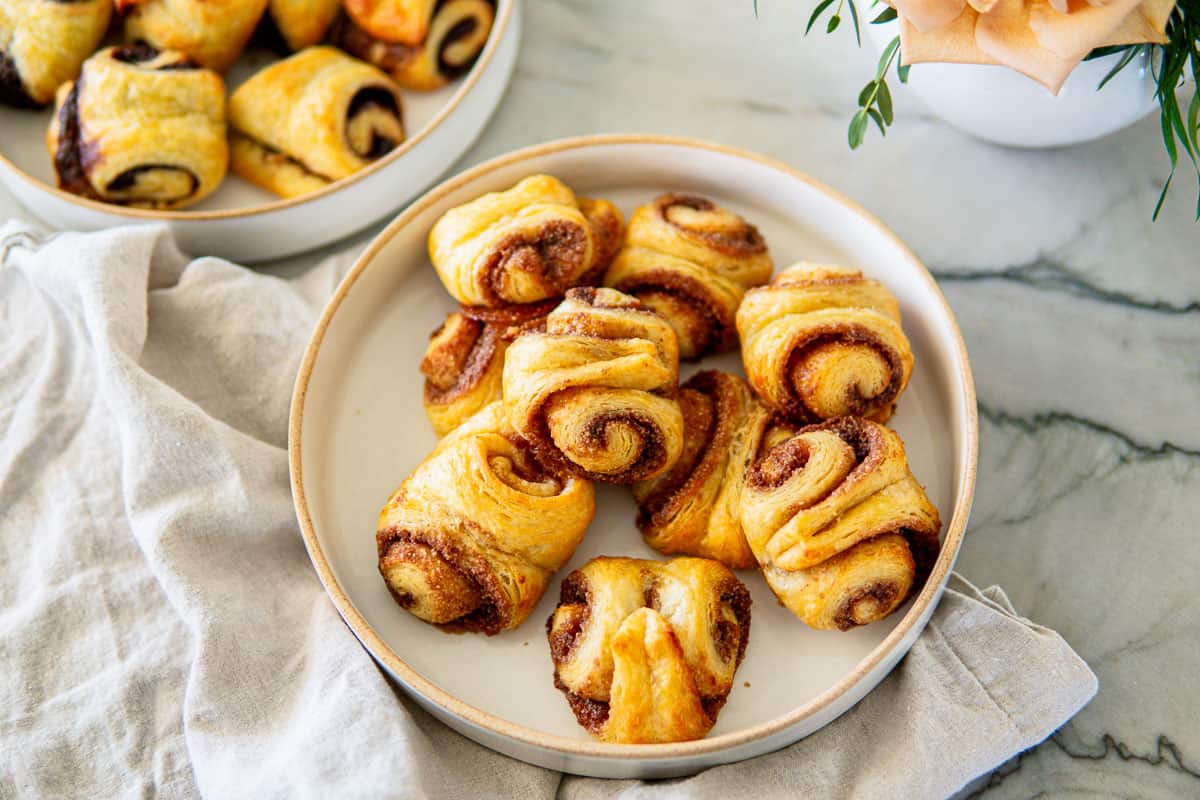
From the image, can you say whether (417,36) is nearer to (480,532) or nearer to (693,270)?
(693,270)

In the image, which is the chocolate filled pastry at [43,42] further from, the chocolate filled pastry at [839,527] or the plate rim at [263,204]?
the chocolate filled pastry at [839,527]

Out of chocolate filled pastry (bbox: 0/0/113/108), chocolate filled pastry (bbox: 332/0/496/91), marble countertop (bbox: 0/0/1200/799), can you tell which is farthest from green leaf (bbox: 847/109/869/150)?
chocolate filled pastry (bbox: 0/0/113/108)

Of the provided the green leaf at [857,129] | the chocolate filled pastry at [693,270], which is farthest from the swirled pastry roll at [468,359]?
the green leaf at [857,129]

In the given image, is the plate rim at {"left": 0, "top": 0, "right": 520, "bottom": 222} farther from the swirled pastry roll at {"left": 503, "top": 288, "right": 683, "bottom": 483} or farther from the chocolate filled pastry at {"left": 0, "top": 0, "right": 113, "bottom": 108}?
the swirled pastry roll at {"left": 503, "top": 288, "right": 683, "bottom": 483}

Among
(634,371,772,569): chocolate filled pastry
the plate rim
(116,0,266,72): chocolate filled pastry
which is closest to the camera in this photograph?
(634,371,772,569): chocolate filled pastry

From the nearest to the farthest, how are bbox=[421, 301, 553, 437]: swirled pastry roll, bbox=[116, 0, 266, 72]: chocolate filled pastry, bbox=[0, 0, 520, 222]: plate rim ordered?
bbox=[421, 301, 553, 437]: swirled pastry roll, bbox=[0, 0, 520, 222]: plate rim, bbox=[116, 0, 266, 72]: chocolate filled pastry

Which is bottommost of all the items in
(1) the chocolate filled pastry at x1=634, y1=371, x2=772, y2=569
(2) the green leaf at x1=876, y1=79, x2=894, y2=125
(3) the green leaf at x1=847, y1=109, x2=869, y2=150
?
(1) the chocolate filled pastry at x1=634, y1=371, x2=772, y2=569
